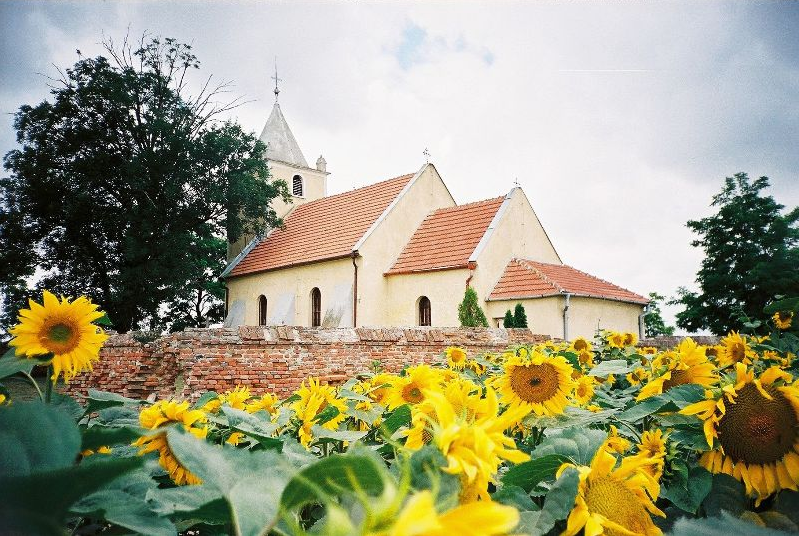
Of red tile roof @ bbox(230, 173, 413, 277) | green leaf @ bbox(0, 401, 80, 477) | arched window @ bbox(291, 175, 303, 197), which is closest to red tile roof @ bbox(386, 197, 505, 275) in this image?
red tile roof @ bbox(230, 173, 413, 277)

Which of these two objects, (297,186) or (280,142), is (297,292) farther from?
(280,142)

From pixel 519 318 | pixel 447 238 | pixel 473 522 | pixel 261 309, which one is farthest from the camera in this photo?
pixel 261 309

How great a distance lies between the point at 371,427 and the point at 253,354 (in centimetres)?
591

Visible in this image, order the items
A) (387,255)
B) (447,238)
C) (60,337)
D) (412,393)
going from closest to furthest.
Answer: (60,337)
(412,393)
(447,238)
(387,255)

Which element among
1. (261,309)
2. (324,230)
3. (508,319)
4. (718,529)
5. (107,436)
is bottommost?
(718,529)

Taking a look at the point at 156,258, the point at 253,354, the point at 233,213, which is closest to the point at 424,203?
the point at 233,213

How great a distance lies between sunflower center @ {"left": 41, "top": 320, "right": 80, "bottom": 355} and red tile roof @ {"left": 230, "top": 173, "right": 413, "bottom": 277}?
51.5ft

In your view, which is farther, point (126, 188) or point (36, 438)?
point (126, 188)

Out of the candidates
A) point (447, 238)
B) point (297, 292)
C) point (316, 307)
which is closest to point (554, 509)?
point (447, 238)

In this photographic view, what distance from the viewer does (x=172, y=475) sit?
3.37ft

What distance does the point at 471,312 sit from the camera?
14352mm

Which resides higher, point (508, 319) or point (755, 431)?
point (508, 319)

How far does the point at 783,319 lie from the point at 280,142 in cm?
2546

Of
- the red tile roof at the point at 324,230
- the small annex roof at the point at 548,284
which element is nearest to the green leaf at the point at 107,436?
the small annex roof at the point at 548,284
